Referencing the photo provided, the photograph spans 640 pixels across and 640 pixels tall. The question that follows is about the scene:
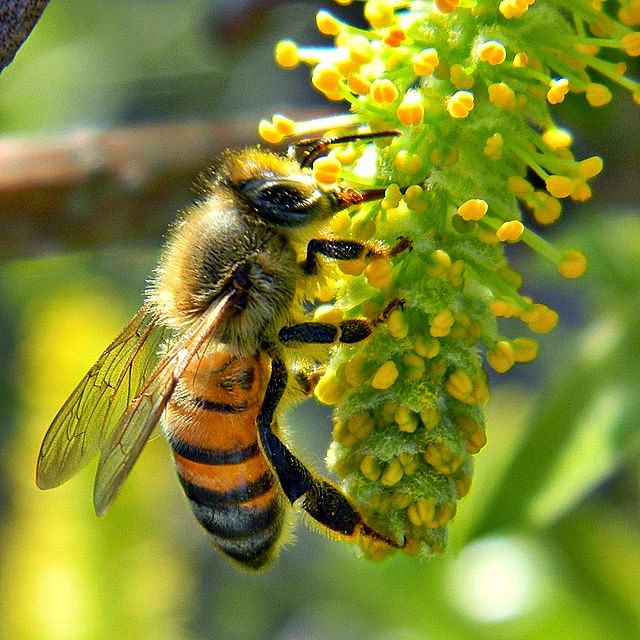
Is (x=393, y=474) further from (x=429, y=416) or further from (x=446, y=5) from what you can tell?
(x=446, y=5)

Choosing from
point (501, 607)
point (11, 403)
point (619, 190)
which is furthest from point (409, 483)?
point (11, 403)

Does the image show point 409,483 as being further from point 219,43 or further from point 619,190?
point 219,43

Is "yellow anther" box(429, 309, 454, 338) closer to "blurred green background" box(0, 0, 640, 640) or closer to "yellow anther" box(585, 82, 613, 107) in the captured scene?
A: "yellow anther" box(585, 82, 613, 107)

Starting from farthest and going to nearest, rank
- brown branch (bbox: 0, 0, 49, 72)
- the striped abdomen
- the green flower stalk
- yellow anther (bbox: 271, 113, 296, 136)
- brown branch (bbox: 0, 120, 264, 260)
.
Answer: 1. brown branch (bbox: 0, 120, 264, 260)
2. the striped abdomen
3. yellow anther (bbox: 271, 113, 296, 136)
4. the green flower stalk
5. brown branch (bbox: 0, 0, 49, 72)

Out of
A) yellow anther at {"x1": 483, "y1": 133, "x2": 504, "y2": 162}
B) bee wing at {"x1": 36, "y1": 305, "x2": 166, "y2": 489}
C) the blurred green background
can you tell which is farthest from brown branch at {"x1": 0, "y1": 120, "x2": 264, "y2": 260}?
yellow anther at {"x1": 483, "y1": 133, "x2": 504, "y2": 162}

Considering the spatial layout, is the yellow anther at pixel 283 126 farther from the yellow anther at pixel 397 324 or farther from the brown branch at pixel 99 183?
the brown branch at pixel 99 183

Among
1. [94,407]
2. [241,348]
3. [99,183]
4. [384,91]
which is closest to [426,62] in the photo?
[384,91]
